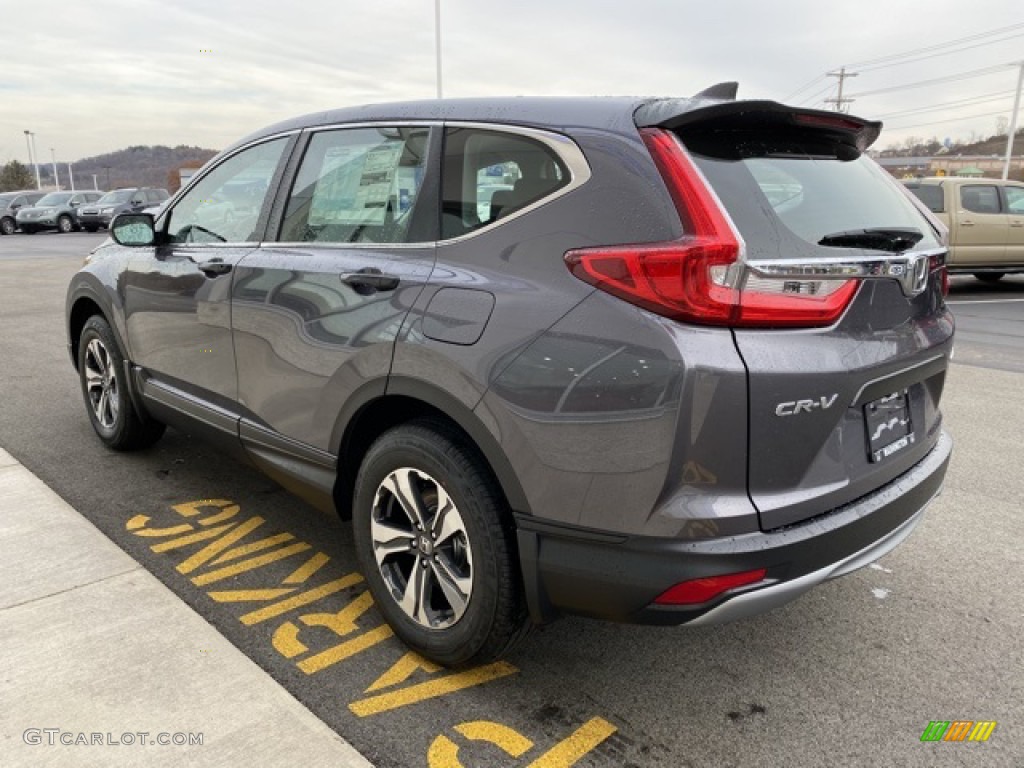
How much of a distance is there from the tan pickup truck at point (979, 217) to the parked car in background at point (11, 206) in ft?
105

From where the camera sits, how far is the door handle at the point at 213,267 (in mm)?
3283

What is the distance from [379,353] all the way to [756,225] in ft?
3.91

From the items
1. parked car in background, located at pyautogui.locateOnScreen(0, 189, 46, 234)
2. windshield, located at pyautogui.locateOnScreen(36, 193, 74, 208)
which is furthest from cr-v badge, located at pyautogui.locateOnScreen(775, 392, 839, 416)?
→ parked car in background, located at pyautogui.locateOnScreen(0, 189, 46, 234)

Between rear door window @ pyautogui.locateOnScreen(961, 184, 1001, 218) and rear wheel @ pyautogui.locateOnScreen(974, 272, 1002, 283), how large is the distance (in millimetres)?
1221

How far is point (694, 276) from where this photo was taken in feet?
6.24

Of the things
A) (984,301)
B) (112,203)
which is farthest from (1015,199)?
(112,203)

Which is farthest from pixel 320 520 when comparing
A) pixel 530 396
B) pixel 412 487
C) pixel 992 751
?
pixel 992 751

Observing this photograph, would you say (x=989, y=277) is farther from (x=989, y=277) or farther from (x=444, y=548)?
(x=444, y=548)

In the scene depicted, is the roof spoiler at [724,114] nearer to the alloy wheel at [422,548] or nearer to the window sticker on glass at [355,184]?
the window sticker on glass at [355,184]

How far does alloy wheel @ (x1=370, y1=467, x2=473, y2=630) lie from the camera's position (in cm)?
239

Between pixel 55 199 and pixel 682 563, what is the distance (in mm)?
34946

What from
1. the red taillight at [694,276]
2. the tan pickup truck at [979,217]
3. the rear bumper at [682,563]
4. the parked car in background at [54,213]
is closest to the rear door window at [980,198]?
the tan pickup truck at [979,217]

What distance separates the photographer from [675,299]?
75.2 inches

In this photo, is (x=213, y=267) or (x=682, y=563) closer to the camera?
(x=682, y=563)
